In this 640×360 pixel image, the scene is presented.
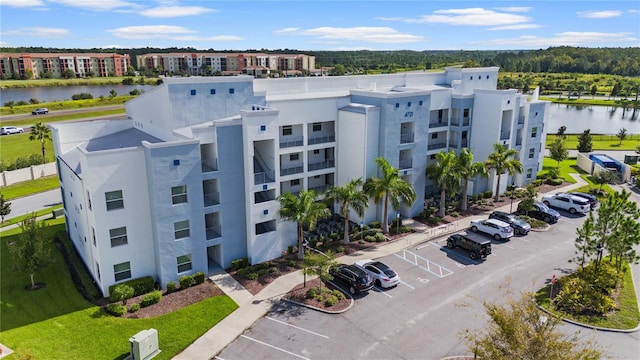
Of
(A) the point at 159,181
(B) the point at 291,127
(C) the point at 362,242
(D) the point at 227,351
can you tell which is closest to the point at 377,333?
(D) the point at 227,351

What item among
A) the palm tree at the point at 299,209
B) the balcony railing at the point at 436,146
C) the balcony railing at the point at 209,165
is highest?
the balcony railing at the point at 209,165

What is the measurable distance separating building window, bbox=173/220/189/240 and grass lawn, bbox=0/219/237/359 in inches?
197

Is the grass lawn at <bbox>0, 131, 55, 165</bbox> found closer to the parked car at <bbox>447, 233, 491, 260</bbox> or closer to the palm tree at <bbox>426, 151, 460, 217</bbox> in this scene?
the palm tree at <bbox>426, 151, 460, 217</bbox>

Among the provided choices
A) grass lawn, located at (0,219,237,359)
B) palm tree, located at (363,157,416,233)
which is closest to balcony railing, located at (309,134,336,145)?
palm tree, located at (363,157,416,233)

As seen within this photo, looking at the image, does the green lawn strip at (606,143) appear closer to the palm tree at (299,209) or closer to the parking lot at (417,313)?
the parking lot at (417,313)

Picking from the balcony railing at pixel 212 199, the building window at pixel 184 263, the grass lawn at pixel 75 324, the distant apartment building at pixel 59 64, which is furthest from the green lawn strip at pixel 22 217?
the distant apartment building at pixel 59 64

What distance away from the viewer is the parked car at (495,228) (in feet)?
121

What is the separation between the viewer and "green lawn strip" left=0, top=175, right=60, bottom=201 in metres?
52.6

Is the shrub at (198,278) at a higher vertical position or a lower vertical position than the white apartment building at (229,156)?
lower

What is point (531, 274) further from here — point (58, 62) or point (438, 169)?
point (58, 62)

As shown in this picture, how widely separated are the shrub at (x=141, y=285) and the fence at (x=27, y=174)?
39483 mm

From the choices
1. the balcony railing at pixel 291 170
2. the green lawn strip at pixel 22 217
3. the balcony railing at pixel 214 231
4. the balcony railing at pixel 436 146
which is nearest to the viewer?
the balcony railing at pixel 214 231

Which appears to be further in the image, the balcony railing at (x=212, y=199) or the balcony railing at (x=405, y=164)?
the balcony railing at (x=405, y=164)

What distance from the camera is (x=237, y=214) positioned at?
3238 centimetres
